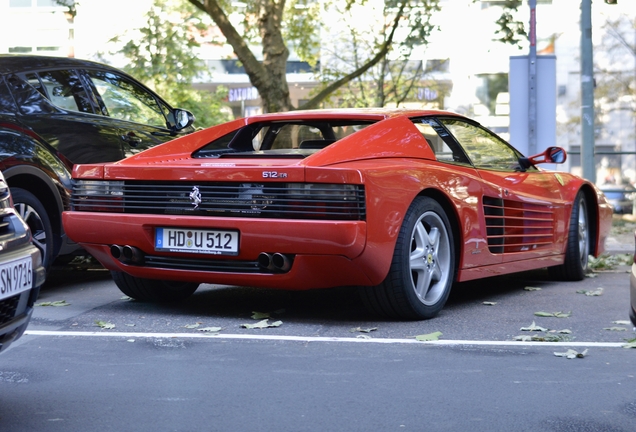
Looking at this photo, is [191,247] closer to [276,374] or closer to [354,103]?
[276,374]

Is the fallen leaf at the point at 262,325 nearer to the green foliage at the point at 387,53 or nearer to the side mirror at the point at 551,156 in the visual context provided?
the side mirror at the point at 551,156

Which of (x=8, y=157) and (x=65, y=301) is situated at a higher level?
(x=8, y=157)

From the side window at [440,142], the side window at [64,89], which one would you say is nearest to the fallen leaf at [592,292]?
the side window at [440,142]

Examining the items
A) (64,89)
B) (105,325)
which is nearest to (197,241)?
(105,325)

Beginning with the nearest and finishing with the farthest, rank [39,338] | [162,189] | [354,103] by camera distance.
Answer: [39,338], [162,189], [354,103]

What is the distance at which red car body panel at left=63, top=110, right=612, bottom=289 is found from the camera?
5277 mm

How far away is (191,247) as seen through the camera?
18.6ft

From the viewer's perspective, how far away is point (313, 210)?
17.3 feet

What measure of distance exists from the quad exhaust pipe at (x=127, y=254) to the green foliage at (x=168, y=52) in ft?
51.7

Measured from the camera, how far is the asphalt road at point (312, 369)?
146 inches

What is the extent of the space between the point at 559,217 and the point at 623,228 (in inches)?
292

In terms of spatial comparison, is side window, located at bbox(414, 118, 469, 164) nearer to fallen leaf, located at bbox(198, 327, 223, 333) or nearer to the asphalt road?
the asphalt road

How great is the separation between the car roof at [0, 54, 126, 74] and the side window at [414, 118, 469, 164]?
3003mm

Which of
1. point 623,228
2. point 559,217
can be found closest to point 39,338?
point 559,217
